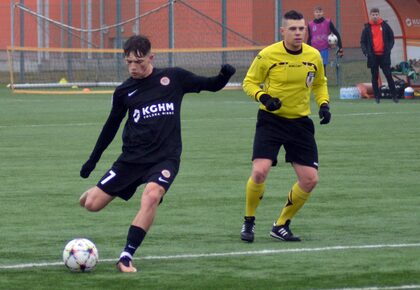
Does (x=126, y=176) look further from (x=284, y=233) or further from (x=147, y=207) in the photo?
(x=284, y=233)

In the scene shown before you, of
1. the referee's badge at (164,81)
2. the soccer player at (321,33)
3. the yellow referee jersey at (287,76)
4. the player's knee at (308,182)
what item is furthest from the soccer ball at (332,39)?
the referee's badge at (164,81)

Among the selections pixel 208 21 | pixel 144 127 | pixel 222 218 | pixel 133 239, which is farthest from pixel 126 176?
pixel 208 21

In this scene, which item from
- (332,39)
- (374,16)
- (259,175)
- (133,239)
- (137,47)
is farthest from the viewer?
(332,39)

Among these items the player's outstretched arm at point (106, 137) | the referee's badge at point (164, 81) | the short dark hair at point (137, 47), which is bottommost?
the player's outstretched arm at point (106, 137)

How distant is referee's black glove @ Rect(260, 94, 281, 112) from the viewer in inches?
387

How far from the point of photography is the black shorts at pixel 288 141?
1021 centimetres

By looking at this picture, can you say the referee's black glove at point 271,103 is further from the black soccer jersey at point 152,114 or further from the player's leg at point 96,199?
the player's leg at point 96,199

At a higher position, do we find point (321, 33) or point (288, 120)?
point (321, 33)

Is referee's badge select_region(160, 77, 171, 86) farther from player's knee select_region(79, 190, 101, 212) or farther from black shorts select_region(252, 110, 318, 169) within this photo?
black shorts select_region(252, 110, 318, 169)

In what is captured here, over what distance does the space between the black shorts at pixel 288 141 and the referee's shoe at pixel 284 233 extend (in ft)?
1.70

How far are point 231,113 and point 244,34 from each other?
506 inches

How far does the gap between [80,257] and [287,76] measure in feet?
8.66

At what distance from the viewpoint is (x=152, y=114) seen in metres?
9.17

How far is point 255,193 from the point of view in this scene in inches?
404
